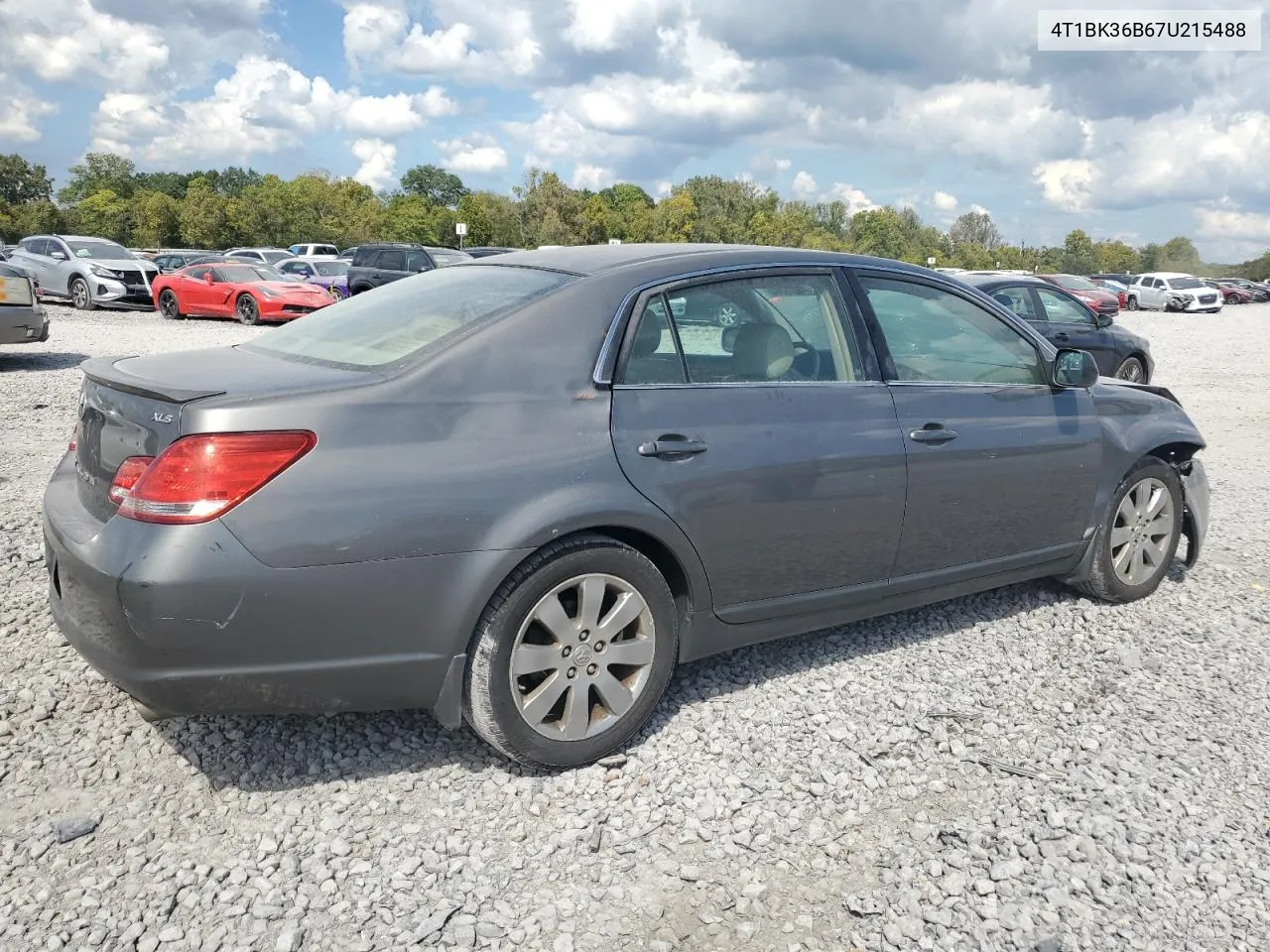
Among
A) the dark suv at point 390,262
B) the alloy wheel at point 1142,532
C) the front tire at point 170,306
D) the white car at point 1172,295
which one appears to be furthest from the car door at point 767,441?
the white car at point 1172,295

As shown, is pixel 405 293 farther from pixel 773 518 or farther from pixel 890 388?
pixel 890 388

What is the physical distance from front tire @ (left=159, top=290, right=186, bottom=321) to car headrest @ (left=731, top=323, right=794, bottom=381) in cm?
2157

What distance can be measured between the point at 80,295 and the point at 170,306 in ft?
8.56

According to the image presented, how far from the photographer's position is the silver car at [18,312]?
39.1 feet

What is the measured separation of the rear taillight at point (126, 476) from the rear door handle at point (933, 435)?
2600 millimetres

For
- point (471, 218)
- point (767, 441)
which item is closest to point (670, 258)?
point (767, 441)

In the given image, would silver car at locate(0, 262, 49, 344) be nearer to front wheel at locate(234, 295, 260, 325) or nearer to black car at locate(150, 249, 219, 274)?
front wheel at locate(234, 295, 260, 325)

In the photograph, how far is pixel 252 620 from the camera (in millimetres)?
2725

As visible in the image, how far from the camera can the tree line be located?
68.2 meters

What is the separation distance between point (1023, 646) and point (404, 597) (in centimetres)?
279

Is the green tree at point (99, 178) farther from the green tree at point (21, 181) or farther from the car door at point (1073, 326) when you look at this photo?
the car door at point (1073, 326)

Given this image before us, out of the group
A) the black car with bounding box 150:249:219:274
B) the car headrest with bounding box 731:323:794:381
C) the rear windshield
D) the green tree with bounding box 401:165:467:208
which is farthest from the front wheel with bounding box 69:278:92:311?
the green tree with bounding box 401:165:467:208

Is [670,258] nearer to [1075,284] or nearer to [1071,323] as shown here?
[1071,323]

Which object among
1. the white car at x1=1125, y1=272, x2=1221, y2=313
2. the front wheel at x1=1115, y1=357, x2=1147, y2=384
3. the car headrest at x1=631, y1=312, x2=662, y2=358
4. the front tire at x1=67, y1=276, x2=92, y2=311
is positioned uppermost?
the front tire at x1=67, y1=276, x2=92, y2=311
